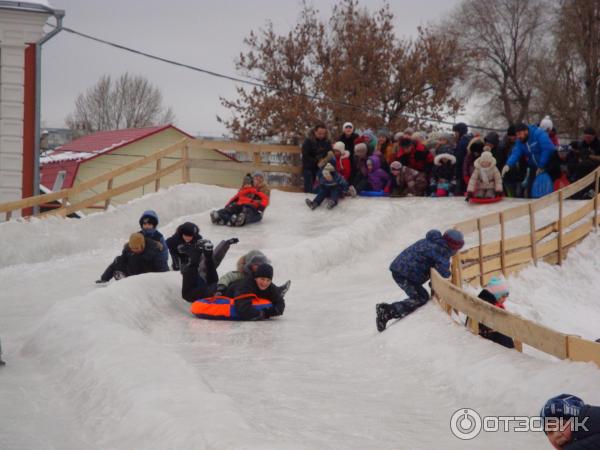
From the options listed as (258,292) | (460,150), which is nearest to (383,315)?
(258,292)

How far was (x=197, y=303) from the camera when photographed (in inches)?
457

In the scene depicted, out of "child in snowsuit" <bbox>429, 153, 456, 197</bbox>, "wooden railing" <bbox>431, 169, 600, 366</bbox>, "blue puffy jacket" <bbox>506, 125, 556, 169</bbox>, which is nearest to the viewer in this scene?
"wooden railing" <bbox>431, 169, 600, 366</bbox>

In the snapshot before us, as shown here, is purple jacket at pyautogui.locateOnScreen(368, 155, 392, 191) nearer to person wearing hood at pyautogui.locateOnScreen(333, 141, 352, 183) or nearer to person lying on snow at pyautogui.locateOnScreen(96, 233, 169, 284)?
person wearing hood at pyautogui.locateOnScreen(333, 141, 352, 183)

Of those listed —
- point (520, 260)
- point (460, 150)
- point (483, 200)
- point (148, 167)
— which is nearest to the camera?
point (520, 260)

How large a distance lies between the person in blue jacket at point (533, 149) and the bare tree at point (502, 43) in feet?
85.4

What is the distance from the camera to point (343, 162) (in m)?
20.8

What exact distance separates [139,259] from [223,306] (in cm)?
216

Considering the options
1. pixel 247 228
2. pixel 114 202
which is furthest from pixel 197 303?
pixel 114 202

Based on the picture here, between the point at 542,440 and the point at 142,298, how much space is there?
229 inches

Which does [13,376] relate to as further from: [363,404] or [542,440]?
[542,440]

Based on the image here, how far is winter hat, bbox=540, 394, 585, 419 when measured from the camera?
15.9ft

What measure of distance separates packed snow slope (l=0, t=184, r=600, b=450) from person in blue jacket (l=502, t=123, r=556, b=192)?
116 inches

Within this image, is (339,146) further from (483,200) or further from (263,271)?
(263,271)

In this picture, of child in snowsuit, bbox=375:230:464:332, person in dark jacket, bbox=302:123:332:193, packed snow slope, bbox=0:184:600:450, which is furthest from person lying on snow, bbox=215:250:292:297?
person in dark jacket, bbox=302:123:332:193
